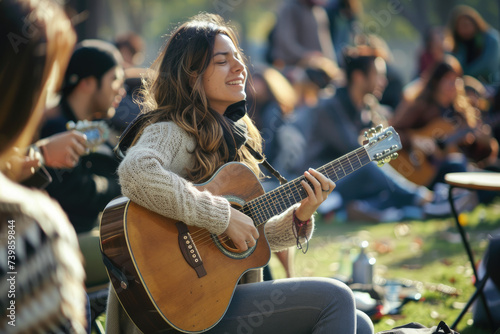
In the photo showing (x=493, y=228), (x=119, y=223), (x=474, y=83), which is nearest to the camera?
(x=119, y=223)

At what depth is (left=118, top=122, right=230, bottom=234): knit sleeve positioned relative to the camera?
1.99 m

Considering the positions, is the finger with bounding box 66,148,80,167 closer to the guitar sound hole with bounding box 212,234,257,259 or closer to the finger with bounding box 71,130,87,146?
the finger with bounding box 71,130,87,146

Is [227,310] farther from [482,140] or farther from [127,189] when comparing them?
[482,140]

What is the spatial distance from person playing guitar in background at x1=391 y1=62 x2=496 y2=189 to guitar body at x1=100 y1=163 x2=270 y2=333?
5224 millimetres

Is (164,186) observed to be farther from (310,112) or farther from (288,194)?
(310,112)

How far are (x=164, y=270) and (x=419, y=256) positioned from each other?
11.4 feet

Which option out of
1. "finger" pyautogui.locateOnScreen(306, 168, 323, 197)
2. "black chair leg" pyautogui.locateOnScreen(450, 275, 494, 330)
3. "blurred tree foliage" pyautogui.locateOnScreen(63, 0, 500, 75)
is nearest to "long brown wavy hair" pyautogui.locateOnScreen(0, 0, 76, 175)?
"finger" pyautogui.locateOnScreen(306, 168, 323, 197)

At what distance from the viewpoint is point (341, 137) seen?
6.58 m

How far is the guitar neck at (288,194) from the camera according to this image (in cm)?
234

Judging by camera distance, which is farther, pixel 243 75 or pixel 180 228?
pixel 243 75

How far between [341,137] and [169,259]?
4.89 m

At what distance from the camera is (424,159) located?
6.79m

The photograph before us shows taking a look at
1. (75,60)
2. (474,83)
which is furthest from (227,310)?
(474,83)

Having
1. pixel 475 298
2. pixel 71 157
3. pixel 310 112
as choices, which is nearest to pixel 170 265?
pixel 71 157
